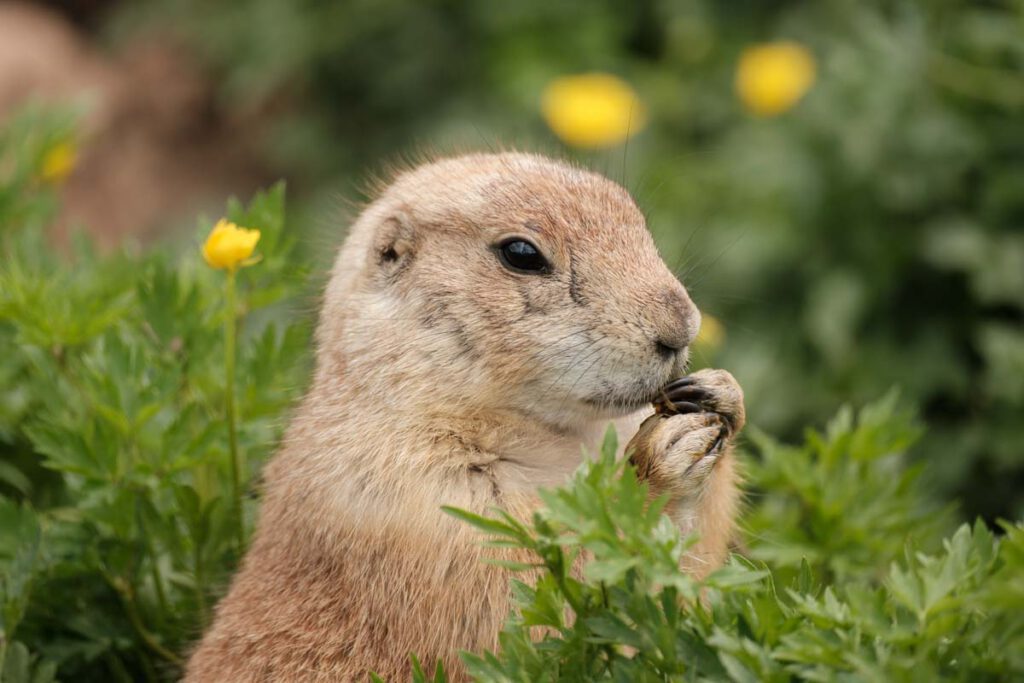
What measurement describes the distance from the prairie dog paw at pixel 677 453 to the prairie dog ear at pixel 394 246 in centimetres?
80

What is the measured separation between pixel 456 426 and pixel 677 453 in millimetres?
531

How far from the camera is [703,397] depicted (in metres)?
3.21

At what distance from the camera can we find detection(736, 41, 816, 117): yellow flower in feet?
20.8

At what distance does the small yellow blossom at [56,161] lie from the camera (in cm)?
488

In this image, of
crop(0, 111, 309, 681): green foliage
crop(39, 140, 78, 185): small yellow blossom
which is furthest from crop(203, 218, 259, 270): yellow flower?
crop(39, 140, 78, 185): small yellow blossom

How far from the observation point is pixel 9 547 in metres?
3.29

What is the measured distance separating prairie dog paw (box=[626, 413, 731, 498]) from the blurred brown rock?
6316mm

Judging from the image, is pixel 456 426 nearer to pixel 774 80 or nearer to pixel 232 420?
pixel 232 420

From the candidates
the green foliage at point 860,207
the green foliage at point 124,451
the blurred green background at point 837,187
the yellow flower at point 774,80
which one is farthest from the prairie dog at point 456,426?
the yellow flower at point 774,80

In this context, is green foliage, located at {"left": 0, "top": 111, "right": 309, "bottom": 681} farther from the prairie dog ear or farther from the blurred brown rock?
the blurred brown rock

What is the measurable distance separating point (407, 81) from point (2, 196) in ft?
14.1

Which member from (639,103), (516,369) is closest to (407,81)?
(639,103)

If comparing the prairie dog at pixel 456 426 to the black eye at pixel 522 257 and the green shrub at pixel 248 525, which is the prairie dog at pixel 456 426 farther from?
the green shrub at pixel 248 525

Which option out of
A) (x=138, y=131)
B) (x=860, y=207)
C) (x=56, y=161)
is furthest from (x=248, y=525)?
(x=138, y=131)
